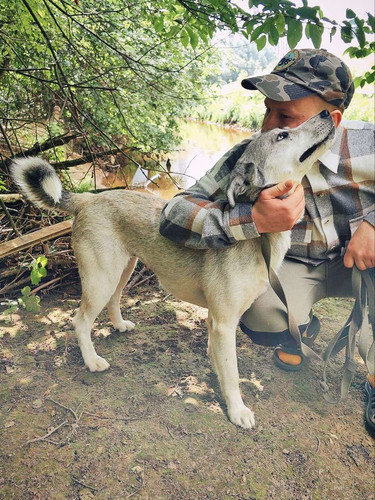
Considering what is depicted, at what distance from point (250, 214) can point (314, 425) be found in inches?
48.9

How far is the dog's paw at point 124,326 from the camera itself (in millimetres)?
2971

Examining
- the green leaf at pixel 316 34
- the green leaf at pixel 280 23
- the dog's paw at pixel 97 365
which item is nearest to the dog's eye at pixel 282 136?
the green leaf at pixel 316 34

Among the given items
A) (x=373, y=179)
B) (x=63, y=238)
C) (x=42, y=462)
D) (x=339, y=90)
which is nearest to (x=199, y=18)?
(x=339, y=90)

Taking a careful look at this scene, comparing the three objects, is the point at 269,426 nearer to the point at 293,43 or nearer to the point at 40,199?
the point at 40,199

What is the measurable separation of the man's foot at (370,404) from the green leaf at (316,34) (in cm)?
204

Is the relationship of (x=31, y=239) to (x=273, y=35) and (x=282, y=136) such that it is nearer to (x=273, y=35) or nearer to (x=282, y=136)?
(x=282, y=136)

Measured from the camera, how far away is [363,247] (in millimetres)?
2113

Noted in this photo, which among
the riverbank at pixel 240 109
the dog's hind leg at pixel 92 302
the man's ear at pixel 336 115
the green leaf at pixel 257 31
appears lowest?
the dog's hind leg at pixel 92 302

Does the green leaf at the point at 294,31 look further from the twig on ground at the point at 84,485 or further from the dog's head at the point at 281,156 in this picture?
the twig on ground at the point at 84,485

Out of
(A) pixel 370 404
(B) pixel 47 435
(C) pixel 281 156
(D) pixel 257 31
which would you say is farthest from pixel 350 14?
(B) pixel 47 435

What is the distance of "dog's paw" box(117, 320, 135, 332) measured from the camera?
2.97 m

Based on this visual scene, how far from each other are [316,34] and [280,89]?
1.80 feet

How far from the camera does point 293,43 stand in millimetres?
2240

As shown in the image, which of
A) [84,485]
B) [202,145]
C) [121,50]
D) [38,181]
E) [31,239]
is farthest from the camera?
[202,145]
